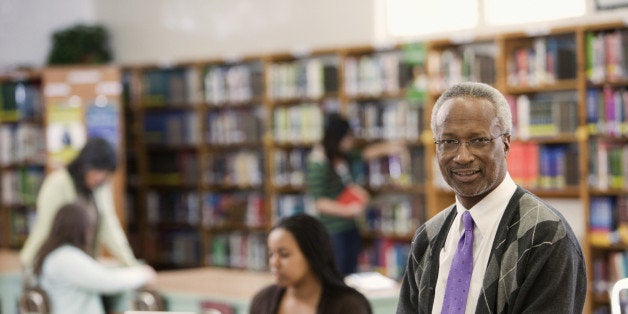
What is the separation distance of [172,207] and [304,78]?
2162 mm

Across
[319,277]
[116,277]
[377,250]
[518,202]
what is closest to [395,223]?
[377,250]

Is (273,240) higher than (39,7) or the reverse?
the reverse

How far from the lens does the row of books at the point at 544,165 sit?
6.68 m

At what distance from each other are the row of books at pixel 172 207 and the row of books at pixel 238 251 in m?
0.35

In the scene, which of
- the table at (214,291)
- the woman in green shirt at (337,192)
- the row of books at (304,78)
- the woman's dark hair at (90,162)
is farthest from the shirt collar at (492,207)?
the row of books at (304,78)

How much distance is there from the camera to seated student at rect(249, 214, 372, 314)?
3467mm

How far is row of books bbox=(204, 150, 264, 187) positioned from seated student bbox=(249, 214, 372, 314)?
16.4 feet

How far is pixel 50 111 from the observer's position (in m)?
8.81

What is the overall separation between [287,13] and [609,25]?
10.6 ft

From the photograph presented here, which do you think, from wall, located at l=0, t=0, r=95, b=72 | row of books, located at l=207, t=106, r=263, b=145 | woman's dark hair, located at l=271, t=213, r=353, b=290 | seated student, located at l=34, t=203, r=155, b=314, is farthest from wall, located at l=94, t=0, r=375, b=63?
woman's dark hair, located at l=271, t=213, r=353, b=290

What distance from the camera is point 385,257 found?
770 cm

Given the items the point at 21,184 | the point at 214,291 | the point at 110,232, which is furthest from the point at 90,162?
the point at 21,184

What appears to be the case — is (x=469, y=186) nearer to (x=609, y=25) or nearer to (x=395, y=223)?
(x=609, y=25)

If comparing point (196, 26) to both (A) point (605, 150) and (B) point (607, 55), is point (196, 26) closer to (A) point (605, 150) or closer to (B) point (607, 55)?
(B) point (607, 55)
